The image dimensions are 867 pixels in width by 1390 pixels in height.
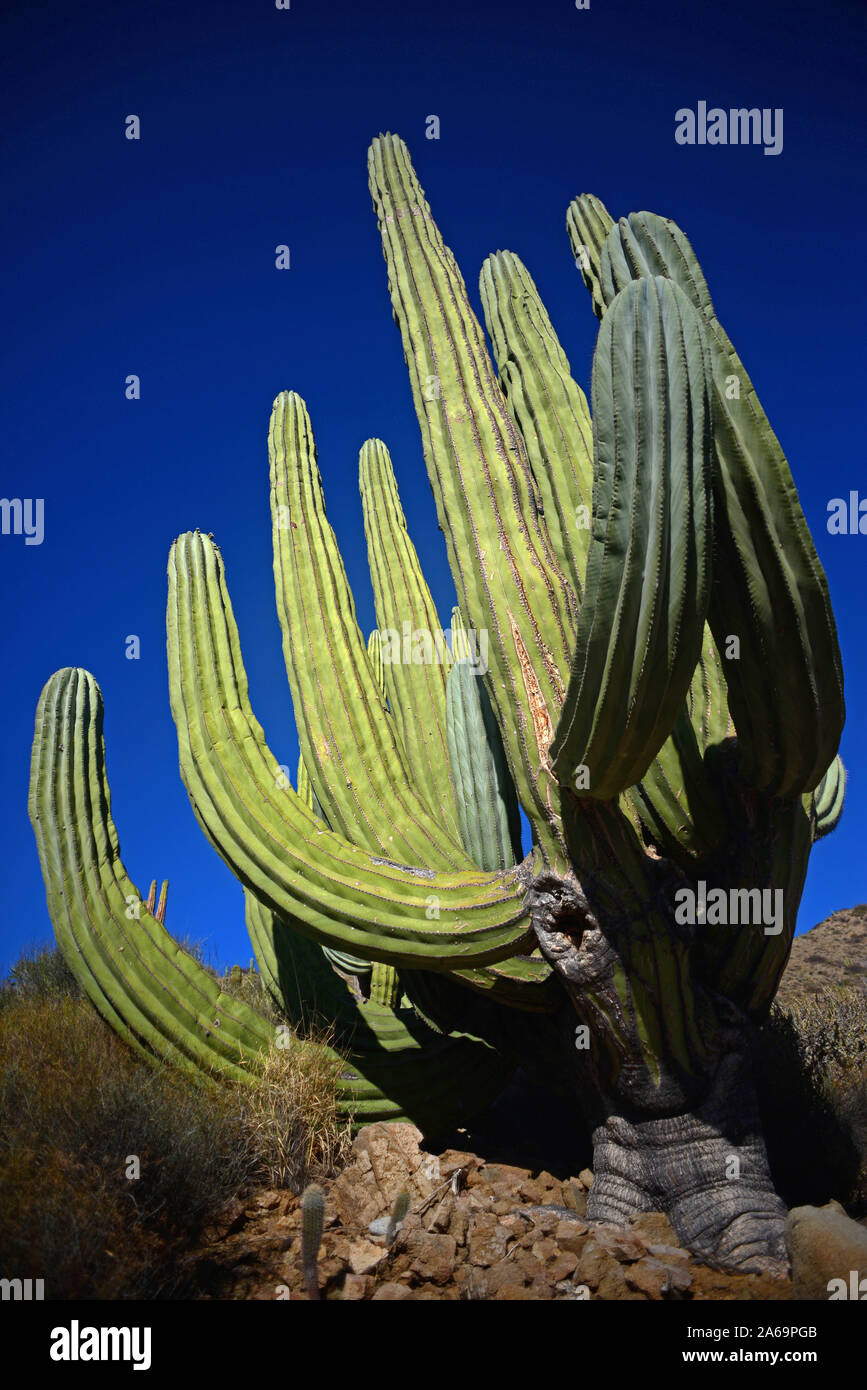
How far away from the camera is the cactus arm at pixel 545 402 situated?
4082 millimetres

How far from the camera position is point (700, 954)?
401 centimetres

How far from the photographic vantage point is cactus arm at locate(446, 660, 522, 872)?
494cm

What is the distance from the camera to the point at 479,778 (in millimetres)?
5016

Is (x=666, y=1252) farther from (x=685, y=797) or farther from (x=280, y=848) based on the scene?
(x=280, y=848)

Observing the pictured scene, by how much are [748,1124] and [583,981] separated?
991 millimetres

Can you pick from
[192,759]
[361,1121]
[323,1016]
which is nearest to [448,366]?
[192,759]

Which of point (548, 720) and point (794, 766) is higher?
point (548, 720)

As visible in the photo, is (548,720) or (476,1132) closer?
(548,720)

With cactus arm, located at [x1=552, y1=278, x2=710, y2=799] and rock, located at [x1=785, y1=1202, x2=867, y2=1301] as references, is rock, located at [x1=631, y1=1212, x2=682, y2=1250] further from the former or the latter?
cactus arm, located at [x1=552, y1=278, x2=710, y2=799]

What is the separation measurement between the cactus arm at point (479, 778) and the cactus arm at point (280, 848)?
32.5 inches

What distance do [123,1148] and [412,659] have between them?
333 cm

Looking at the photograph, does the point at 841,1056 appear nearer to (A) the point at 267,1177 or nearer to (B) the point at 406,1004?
(B) the point at 406,1004

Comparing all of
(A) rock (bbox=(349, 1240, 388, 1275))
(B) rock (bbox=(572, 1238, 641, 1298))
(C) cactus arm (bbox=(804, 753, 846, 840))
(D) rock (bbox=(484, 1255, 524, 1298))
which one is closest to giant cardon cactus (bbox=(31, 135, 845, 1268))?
(B) rock (bbox=(572, 1238, 641, 1298))

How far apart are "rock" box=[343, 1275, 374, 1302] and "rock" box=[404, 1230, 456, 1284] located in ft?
0.61
